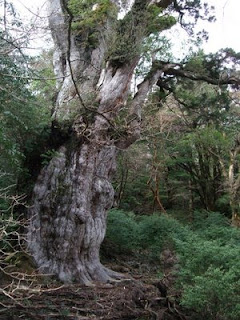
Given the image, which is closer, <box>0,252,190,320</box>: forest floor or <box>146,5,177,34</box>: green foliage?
<box>0,252,190,320</box>: forest floor

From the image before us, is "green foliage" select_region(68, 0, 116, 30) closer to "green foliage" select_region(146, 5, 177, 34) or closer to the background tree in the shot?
the background tree

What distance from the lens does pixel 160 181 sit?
18.8 metres

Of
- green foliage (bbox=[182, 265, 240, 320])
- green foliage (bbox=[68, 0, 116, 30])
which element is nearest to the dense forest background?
green foliage (bbox=[182, 265, 240, 320])

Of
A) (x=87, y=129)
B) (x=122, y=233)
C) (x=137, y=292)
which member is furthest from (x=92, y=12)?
(x=122, y=233)

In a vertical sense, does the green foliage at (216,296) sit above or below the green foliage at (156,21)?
below

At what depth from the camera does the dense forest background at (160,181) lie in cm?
550

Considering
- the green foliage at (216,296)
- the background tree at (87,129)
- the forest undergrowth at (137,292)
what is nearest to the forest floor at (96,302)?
the forest undergrowth at (137,292)

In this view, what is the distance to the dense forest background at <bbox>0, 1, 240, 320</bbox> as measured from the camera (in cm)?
550

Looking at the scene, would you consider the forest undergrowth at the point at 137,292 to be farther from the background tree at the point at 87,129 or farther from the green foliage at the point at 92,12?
the green foliage at the point at 92,12

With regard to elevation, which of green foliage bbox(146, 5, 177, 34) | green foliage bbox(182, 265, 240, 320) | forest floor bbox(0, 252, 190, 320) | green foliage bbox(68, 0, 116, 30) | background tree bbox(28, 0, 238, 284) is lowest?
forest floor bbox(0, 252, 190, 320)

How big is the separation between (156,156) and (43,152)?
9156 millimetres

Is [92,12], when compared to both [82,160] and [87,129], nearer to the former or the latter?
[87,129]

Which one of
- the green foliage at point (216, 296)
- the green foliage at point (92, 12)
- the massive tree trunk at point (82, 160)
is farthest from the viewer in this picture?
the green foliage at point (92, 12)

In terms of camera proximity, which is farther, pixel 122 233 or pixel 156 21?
pixel 122 233
